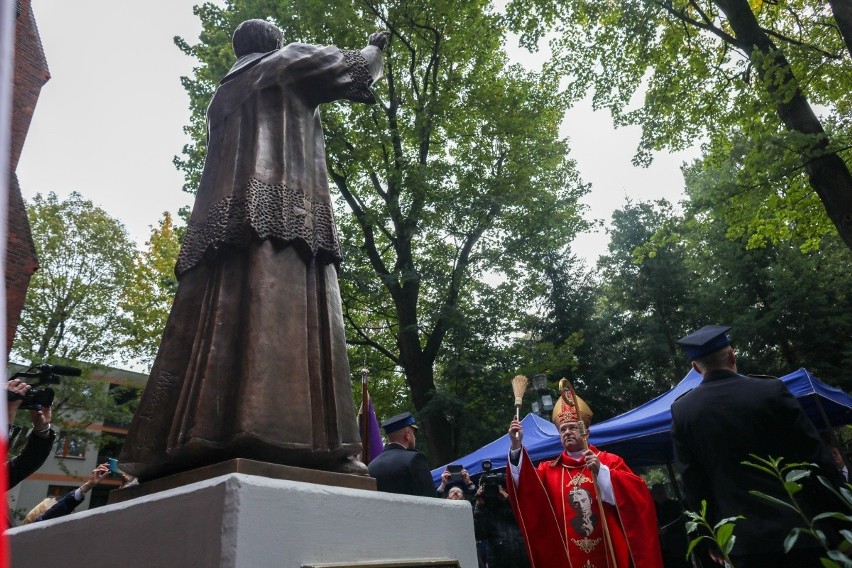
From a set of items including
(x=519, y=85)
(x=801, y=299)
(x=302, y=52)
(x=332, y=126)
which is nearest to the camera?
(x=302, y=52)

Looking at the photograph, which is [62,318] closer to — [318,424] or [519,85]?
[519,85]

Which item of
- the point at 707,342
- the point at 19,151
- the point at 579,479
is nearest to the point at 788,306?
the point at 579,479

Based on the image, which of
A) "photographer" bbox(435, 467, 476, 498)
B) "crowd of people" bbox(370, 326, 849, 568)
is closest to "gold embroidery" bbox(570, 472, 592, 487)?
"crowd of people" bbox(370, 326, 849, 568)

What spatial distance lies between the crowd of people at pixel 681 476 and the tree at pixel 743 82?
543 cm

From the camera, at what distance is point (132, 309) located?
21.6 m

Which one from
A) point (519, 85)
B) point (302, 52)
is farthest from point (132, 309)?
point (302, 52)

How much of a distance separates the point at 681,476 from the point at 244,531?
2.81 m

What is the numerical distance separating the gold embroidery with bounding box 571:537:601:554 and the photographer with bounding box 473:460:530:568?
2855 mm

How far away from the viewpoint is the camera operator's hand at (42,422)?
11.1 feet

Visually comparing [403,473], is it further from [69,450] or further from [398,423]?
[69,450]

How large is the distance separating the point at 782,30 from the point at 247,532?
15.3 meters

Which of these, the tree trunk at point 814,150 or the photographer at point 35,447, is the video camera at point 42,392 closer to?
the photographer at point 35,447

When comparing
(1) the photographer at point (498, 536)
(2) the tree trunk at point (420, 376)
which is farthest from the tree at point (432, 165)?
(1) the photographer at point (498, 536)

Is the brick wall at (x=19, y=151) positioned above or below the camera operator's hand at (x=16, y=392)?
above
